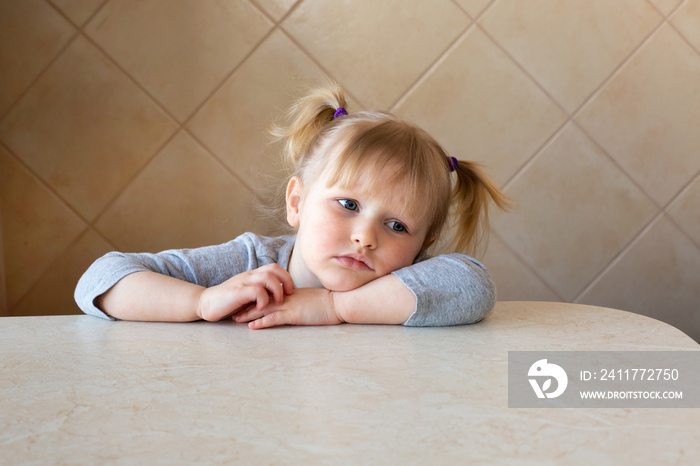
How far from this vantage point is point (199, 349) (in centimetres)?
59

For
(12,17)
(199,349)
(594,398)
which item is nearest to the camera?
(594,398)

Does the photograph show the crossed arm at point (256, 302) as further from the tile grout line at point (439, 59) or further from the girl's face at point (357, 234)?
the tile grout line at point (439, 59)

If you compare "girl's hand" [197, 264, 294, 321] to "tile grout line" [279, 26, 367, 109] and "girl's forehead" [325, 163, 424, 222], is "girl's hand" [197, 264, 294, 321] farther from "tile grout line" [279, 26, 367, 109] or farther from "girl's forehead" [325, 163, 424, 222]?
"tile grout line" [279, 26, 367, 109]

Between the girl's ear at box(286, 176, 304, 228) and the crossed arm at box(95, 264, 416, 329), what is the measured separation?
234 mm

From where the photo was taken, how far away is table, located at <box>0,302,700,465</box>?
341 mm

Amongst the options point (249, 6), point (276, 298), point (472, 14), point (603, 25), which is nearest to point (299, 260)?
point (276, 298)

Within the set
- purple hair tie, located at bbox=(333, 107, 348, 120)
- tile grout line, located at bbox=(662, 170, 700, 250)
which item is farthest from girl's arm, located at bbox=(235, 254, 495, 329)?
tile grout line, located at bbox=(662, 170, 700, 250)

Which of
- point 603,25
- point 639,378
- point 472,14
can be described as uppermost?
point 603,25

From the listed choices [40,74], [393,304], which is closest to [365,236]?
[393,304]

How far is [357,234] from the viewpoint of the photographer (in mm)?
853

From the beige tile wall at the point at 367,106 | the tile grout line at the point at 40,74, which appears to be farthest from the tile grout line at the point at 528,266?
the tile grout line at the point at 40,74

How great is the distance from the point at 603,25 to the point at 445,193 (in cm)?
61

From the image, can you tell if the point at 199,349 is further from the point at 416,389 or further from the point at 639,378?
the point at 639,378

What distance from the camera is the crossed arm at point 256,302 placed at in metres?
0.74
